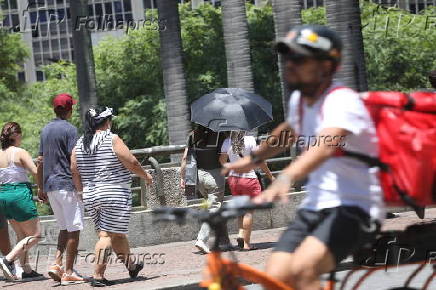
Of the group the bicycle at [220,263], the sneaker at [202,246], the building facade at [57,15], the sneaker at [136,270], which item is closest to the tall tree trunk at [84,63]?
the sneaker at [202,246]

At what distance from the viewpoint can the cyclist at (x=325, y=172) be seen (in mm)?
4945

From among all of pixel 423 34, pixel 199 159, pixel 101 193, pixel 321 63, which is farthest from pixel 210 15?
pixel 321 63

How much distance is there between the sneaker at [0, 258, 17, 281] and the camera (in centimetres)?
1168

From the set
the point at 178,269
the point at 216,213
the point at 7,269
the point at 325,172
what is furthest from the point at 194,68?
the point at 216,213

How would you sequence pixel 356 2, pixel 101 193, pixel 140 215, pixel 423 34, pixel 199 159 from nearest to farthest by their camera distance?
1. pixel 101 193
2. pixel 199 159
3. pixel 140 215
4. pixel 356 2
5. pixel 423 34

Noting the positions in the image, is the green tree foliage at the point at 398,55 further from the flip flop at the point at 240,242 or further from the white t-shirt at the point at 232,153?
the flip flop at the point at 240,242

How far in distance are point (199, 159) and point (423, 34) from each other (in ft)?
98.1

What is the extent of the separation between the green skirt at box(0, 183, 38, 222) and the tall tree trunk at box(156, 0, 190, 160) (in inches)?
308

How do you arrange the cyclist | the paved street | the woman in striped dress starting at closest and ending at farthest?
the cyclist → the paved street → the woman in striped dress

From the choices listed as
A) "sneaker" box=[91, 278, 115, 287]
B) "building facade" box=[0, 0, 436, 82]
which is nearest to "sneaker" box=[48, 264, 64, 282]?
"sneaker" box=[91, 278, 115, 287]

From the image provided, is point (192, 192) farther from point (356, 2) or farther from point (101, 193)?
point (356, 2)

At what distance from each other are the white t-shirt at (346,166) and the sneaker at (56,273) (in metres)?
6.18

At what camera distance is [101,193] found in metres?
10.2

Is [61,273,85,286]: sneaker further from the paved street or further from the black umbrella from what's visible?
the black umbrella
